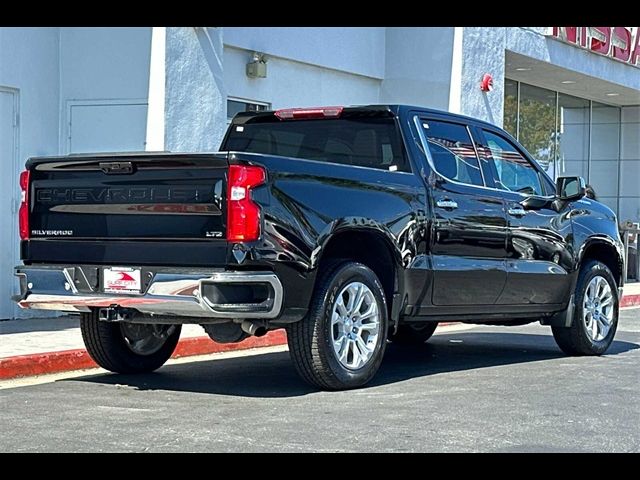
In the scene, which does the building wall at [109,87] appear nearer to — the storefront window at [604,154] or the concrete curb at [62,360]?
the concrete curb at [62,360]

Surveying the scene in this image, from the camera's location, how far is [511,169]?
9781 millimetres

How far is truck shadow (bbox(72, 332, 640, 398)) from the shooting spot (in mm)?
8211

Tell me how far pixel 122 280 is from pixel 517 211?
355cm

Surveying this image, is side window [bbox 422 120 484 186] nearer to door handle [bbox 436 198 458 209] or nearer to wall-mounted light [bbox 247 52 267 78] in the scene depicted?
door handle [bbox 436 198 458 209]

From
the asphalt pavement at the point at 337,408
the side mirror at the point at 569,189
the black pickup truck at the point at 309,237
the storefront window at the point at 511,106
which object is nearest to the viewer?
the asphalt pavement at the point at 337,408

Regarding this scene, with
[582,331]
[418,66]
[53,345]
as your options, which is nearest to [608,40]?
[418,66]

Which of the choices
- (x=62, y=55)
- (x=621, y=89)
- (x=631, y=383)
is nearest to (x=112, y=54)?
(x=62, y=55)

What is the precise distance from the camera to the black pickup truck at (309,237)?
7164mm

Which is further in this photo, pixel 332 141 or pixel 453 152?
pixel 453 152

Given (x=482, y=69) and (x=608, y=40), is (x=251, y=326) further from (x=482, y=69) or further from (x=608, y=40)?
(x=608, y=40)

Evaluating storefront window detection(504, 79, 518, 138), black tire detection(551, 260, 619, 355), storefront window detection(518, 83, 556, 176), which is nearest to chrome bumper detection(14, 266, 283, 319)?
black tire detection(551, 260, 619, 355)

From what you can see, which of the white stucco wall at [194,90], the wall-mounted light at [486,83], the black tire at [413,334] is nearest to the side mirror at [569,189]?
the black tire at [413,334]

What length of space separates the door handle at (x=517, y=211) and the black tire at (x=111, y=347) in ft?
9.36
